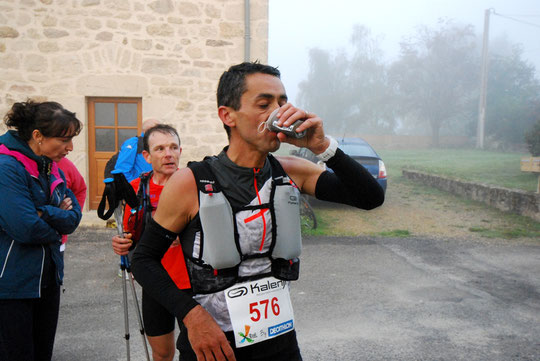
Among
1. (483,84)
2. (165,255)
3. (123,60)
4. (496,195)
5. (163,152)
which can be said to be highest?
(483,84)

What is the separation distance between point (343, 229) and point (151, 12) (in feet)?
17.7

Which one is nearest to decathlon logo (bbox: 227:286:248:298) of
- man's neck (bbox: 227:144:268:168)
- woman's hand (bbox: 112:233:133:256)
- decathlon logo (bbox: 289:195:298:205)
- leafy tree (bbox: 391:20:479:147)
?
decathlon logo (bbox: 289:195:298:205)

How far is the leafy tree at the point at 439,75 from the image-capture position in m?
47.0

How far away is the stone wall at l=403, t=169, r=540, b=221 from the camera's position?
9680 mm

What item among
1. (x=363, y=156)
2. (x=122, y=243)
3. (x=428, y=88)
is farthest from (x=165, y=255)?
(x=428, y=88)

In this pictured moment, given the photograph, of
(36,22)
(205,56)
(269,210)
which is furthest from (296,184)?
(36,22)

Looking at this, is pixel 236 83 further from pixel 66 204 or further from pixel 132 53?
pixel 132 53

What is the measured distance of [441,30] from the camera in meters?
50.0

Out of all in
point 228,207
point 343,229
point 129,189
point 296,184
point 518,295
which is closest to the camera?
point 228,207

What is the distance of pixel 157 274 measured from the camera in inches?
68.2

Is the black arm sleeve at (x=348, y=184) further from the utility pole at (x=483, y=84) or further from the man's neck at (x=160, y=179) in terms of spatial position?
the utility pole at (x=483, y=84)

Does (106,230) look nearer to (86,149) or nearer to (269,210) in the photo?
(86,149)

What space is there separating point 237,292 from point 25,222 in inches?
50.2

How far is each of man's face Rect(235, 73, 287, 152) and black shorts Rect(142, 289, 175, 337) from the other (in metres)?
1.37
